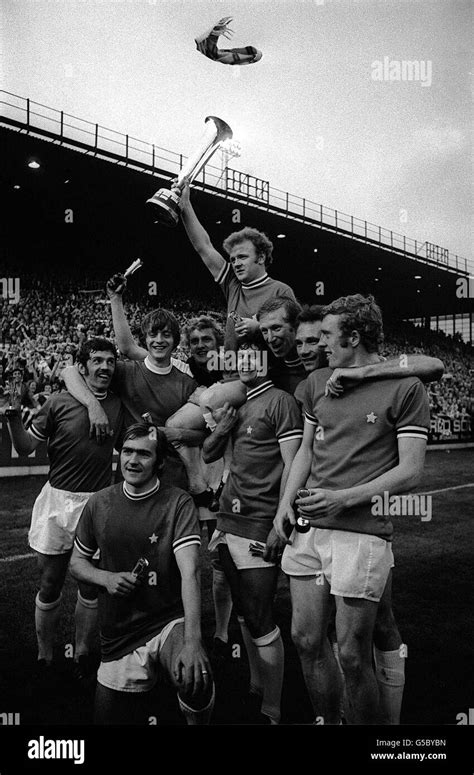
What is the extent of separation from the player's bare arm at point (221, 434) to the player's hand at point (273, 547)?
16.4 inches

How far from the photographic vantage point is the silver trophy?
281cm

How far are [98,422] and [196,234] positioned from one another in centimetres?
101

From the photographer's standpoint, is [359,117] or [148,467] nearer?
[148,467]

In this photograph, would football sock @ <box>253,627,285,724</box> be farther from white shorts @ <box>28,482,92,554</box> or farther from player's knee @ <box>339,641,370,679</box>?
white shorts @ <box>28,482,92,554</box>

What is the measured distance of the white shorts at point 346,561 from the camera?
6.85ft

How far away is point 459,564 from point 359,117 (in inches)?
115

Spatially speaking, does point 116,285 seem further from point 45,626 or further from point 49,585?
point 45,626

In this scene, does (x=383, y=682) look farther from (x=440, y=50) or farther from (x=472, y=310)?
(x=440, y=50)

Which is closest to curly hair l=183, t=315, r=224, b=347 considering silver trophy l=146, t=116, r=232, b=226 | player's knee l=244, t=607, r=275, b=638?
silver trophy l=146, t=116, r=232, b=226

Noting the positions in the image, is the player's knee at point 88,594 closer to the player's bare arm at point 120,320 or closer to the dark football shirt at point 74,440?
the dark football shirt at point 74,440

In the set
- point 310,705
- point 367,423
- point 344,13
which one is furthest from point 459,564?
point 344,13

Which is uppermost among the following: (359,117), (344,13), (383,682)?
(344,13)

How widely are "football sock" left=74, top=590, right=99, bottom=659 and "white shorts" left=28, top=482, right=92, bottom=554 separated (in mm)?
253

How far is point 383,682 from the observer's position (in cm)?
237
